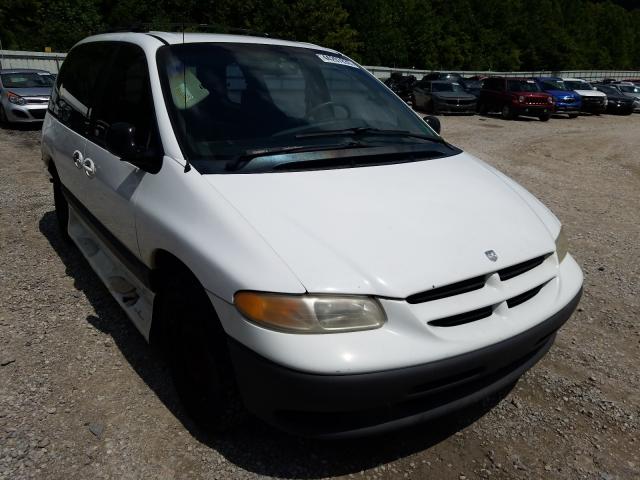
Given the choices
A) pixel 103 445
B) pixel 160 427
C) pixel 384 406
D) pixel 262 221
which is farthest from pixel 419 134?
pixel 103 445

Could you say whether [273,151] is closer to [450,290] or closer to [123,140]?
[123,140]

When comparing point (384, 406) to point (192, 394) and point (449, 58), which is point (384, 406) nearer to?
point (192, 394)

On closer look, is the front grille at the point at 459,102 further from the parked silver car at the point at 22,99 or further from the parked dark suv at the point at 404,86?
the parked silver car at the point at 22,99

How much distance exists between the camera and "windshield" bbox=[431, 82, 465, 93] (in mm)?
21469

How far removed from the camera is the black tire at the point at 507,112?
813 inches

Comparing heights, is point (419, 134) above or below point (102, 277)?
above

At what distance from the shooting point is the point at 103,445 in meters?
2.43

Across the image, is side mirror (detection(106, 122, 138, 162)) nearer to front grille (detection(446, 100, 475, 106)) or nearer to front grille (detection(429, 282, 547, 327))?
front grille (detection(429, 282, 547, 327))

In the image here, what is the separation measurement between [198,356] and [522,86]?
21.5 m

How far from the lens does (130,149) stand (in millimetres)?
2570

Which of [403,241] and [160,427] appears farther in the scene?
[160,427]

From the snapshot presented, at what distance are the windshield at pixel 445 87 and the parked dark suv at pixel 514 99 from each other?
121cm

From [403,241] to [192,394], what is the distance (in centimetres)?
120

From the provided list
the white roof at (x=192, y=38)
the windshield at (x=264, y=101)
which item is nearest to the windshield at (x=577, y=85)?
the windshield at (x=264, y=101)
